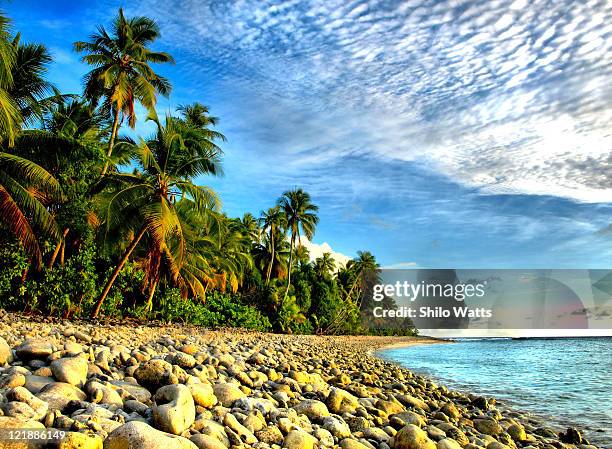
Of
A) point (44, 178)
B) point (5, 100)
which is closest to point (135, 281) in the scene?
point (44, 178)

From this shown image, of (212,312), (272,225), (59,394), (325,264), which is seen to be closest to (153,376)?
(59,394)

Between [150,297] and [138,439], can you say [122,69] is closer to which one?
[150,297]

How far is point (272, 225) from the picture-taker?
147ft

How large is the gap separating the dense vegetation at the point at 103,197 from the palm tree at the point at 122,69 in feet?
0.17

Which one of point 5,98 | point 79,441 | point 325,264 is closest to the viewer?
point 79,441

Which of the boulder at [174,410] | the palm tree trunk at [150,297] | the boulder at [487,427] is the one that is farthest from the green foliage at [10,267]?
the boulder at [487,427]

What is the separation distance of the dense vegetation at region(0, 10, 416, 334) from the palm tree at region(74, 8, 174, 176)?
0.05 meters

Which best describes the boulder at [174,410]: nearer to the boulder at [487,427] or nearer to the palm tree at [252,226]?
the boulder at [487,427]

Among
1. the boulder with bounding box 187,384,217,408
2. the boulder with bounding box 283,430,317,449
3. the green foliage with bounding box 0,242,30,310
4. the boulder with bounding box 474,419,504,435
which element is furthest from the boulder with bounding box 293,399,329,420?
the green foliage with bounding box 0,242,30,310

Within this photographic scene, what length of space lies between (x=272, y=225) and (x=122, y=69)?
77.0ft

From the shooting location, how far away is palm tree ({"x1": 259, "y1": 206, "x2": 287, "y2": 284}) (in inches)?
1746

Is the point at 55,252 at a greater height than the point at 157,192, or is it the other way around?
the point at 157,192

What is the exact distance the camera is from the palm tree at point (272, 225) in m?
44.3

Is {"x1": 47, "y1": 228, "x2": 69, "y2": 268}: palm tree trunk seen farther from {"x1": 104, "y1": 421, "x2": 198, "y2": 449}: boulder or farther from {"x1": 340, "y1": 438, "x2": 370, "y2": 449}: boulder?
{"x1": 104, "y1": 421, "x2": 198, "y2": 449}: boulder
